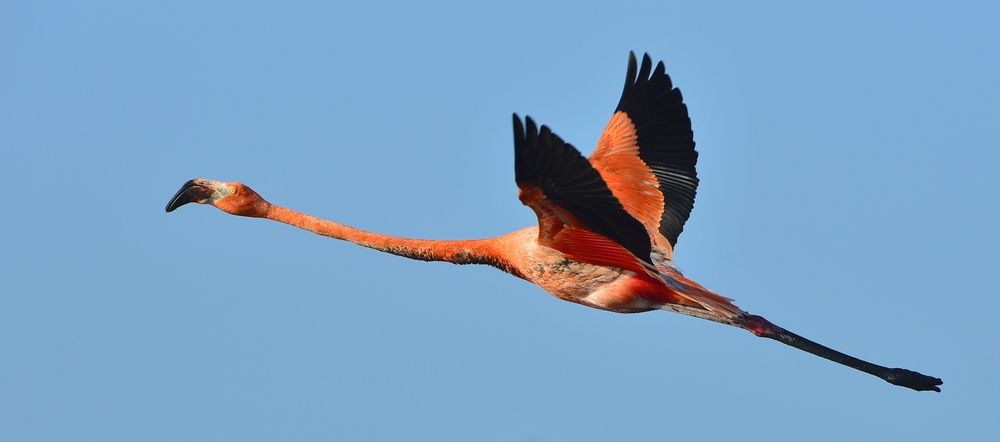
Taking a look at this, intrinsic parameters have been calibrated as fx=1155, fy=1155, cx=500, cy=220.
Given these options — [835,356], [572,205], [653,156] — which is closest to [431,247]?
[572,205]

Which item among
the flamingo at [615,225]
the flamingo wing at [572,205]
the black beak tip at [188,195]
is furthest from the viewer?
the black beak tip at [188,195]

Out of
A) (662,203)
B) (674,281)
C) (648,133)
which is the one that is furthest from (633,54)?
(674,281)

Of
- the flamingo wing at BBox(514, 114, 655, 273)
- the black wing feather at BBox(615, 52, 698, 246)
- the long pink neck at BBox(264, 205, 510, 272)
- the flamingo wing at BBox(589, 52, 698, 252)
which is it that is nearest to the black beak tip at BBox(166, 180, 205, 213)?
the long pink neck at BBox(264, 205, 510, 272)

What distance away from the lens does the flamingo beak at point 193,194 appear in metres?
10.7

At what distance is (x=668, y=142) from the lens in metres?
11.5

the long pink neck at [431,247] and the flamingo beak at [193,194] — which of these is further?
the flamingo beak at [193,194]

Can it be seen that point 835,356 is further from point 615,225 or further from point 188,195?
point 188,195

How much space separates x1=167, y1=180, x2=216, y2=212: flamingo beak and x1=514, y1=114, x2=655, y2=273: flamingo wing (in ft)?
10.9

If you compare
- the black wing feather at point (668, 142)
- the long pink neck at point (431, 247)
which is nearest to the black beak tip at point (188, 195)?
the long pink neck at point (431, 247)

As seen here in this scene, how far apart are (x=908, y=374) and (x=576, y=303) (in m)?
3.15

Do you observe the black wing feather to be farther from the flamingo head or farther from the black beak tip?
the black beak tip

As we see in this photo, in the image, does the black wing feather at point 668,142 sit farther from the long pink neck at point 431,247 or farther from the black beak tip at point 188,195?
the black beak tip at point 188,195

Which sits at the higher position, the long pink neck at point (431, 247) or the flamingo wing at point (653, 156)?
the flamingo wing at point (653, 156)

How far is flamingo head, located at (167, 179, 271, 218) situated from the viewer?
1088 centimetres
